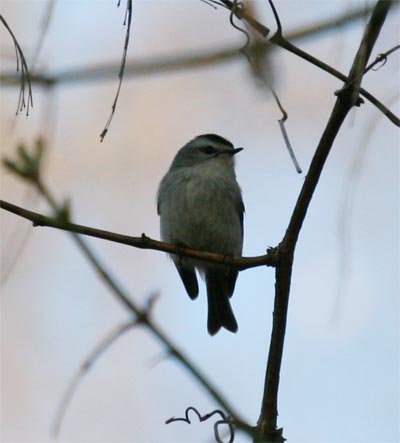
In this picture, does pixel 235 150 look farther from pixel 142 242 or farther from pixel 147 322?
pixel 147 322

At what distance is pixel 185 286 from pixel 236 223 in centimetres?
73

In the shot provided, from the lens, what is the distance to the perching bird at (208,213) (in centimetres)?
617

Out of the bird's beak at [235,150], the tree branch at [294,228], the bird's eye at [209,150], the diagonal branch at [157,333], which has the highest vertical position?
the bird's eye at [209,150]

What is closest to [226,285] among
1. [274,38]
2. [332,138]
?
[332,138]

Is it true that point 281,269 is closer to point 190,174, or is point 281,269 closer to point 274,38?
point 274,38

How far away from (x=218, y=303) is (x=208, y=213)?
36.4 inches

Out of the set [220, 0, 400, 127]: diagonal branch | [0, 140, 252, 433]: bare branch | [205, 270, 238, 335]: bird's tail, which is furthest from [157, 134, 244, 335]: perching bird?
[0, 140, 252, 433]: bare branch

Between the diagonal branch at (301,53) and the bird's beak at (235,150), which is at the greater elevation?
the bird's beak at (235,150)

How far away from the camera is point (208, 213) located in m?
6.20

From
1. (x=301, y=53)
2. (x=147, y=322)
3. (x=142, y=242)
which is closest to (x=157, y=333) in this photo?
(x=147, y=322)

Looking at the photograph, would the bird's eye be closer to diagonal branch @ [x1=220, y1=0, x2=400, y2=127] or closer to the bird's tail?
the bird's tail

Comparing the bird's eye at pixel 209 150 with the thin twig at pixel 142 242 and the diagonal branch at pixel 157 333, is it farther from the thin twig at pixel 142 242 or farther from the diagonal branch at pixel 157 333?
the diagonal branch at pixel 157 333

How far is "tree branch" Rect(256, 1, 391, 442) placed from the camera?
2.43 meters

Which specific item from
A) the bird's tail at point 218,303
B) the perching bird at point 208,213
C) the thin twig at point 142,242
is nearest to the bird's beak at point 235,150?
the perching bird at point 208,213
